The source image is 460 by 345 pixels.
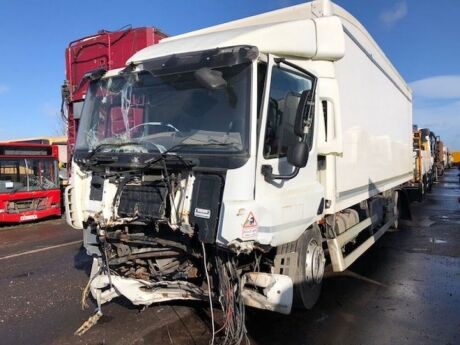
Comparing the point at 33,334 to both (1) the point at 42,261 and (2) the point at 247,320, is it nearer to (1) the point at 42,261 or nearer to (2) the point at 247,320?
(2) the point at 247,320

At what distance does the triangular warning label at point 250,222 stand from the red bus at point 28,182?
11.5 m

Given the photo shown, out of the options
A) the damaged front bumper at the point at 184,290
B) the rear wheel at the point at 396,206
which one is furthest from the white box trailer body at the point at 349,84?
the damaged front bumper at the point at 184,290

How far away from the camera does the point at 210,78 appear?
157 inches

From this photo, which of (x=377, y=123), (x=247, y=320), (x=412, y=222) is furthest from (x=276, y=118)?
(x=412, y=222)

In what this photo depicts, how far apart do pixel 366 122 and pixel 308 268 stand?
10.2 feet

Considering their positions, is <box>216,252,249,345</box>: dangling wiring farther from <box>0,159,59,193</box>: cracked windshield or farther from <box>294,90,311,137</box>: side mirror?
<box>0,159,59,193</box>: cracked windshield

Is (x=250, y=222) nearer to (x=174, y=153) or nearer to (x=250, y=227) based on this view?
(x=250, y=227)

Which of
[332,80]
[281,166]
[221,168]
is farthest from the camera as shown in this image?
[332,80]

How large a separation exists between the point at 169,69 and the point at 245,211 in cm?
167

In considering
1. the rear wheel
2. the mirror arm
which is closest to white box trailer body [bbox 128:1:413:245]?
the mirror arm

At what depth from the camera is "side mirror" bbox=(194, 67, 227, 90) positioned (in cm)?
398

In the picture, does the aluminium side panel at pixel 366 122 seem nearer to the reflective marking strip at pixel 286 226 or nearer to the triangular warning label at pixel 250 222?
the reflective marking strip at pixel 286 226

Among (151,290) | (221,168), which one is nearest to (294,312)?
(151,290)

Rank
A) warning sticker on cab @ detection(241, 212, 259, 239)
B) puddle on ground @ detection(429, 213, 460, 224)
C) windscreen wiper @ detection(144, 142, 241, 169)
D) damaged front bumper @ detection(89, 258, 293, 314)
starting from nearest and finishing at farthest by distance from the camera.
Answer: warning sticker on cab @ detection(241, 212, 259, 239) < windscreen wiper @ detection(144, 142, 241, 169) < damaged front bumper @ detection(89, 258, 293, 314) < puddle on ground @ detection(429, 213, 460, 224)
